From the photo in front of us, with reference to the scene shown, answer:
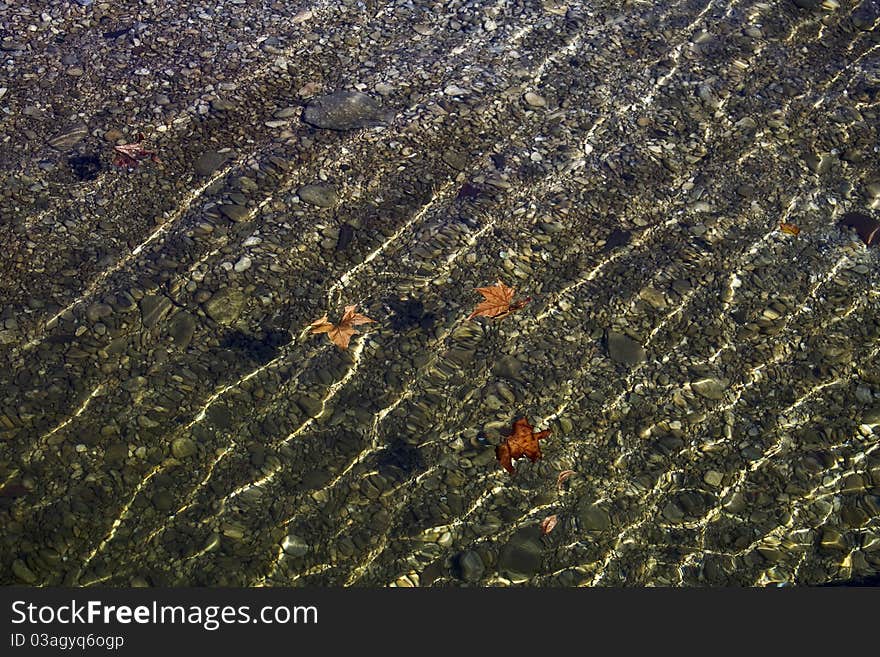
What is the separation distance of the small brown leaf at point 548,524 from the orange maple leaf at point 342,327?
106 cm

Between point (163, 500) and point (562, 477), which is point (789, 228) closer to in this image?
point (562, 477)

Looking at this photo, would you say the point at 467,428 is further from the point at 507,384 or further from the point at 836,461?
the point at 836,461

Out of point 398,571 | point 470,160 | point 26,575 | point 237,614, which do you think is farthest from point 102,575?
point 470,160

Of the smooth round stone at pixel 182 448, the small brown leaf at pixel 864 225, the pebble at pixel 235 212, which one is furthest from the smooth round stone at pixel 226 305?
A: the small brown leaf at pixel 864 225

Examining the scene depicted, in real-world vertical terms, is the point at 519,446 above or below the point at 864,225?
below

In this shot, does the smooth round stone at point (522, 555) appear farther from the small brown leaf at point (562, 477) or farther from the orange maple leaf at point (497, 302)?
the orange maple leaf at point (497, 302)

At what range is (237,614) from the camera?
2906 millimetres

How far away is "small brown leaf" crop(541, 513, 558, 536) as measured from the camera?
10.4 ft

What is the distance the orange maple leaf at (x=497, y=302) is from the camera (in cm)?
376

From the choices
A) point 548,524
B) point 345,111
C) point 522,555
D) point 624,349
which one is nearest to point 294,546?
point 522,555

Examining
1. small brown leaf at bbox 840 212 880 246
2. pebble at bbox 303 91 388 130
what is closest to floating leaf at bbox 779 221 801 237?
small brown leaf at bbox 840 212 880 246

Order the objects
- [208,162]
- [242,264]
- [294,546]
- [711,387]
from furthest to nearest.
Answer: [208,162]
[242,264]
[711,387]
[294,546]

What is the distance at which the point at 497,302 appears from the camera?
3.80 metres

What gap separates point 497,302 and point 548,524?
3.36 feet
